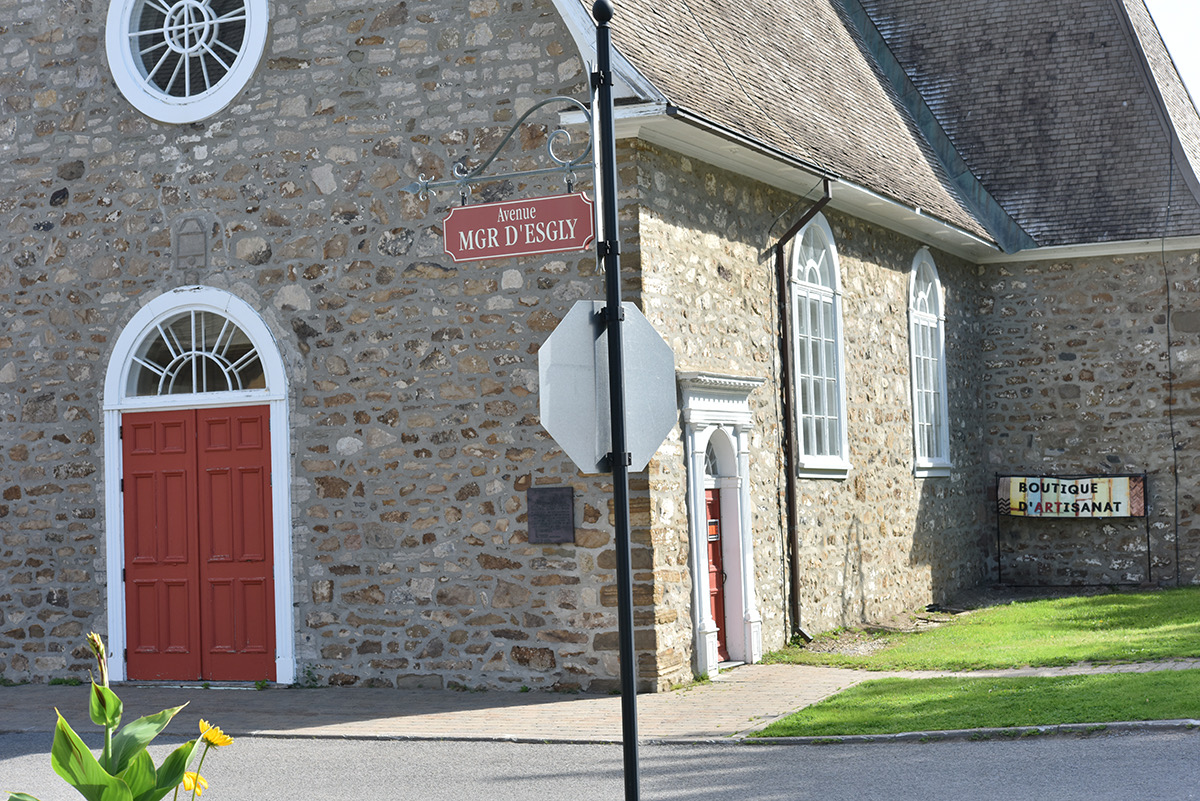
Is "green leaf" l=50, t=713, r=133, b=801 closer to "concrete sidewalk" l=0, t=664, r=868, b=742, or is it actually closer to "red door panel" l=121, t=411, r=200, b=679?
"concrete sidewalk" l=0, t=664, r=868, b=742

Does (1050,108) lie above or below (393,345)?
above

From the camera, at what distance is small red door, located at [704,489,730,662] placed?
40.3 ft

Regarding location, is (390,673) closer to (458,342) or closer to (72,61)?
(458,342)

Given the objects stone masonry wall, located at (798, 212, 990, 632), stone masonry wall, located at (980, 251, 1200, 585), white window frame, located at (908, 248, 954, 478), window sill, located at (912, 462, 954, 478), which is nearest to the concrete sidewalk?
stone masonry wall, located at (798, 212, 990, 632)

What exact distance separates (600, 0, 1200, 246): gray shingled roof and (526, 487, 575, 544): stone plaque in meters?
5.37

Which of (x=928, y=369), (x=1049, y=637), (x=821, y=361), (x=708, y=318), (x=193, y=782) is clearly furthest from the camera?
(x=928, y=369)

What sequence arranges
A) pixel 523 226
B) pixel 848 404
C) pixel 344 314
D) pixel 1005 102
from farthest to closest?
pixel 1005 102 < pixel 848 404 < pixel 344 314 < pixel 523 226

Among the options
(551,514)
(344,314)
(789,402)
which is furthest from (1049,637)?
(344,314)

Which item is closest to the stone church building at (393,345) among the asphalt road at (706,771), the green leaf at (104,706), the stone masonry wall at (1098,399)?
the asphalt road at (706,771)

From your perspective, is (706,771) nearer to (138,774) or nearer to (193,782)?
(193,782)

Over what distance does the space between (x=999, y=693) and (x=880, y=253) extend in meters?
7.30

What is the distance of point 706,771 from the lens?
26.7 ft

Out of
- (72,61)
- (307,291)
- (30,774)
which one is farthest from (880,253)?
(30,774)

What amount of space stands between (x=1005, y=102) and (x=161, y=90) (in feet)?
39.9
